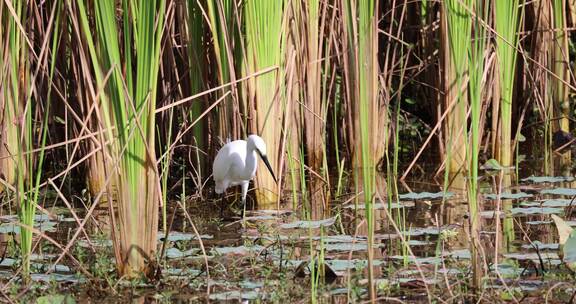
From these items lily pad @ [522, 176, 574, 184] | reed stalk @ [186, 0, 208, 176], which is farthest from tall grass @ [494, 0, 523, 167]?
reed stalk @ [186, 0, 208, 176]

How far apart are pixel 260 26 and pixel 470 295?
2294mm

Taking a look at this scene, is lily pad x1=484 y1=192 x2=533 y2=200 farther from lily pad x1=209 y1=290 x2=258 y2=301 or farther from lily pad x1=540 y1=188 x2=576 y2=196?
lily pad x1=209 y1=290 x2=258 y2=301

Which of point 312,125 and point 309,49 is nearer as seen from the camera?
point 309,49

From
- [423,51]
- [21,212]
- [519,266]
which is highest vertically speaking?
[423,51]

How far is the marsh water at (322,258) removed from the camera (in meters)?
3.77

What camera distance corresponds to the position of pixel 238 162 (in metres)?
5.66

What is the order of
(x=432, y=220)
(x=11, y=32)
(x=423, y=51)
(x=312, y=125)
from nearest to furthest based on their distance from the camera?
(x=11, y=32) → (x=432, y=220) → (x=312, y=125) → (x=423, y=51)

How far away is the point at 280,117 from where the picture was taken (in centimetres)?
566

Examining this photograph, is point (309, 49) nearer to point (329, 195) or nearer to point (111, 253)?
point (329, 195)

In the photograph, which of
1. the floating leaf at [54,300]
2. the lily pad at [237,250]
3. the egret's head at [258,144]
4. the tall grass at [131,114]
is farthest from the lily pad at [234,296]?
the egret's head at [258,144]

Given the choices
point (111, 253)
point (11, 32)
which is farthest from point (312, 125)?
point (11, 32)

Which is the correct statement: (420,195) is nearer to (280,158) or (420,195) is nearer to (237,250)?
(280,158)

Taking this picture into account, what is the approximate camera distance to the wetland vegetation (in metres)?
3.72

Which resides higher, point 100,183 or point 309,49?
point 309,49
